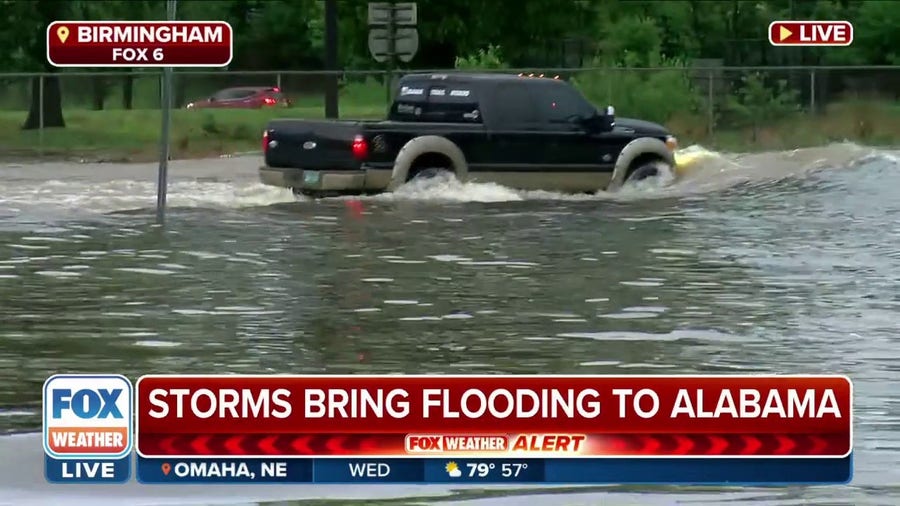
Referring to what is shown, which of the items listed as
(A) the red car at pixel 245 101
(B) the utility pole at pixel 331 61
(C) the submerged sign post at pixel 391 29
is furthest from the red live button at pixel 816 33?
(C) the submerged sign post at pixel 391 29

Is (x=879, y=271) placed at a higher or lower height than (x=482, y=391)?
lower

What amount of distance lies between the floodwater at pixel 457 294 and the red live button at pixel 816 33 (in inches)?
1024

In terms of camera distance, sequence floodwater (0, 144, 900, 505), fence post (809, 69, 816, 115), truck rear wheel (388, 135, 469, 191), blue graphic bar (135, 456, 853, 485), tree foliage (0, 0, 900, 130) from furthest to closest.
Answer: tree foliage (0, 0, 900, 130) → fence post (809, 69, 816, 115) → truck rear wheel (388, 135, 469, 191) → floodwater (0, 144, 900, 505) → blue graphic bar (135, 456, 853, 485)

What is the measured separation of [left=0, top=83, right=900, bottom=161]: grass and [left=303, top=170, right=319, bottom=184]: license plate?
47.4ft

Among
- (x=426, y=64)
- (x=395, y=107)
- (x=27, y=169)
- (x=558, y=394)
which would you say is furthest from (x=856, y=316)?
(x=426, y=64)

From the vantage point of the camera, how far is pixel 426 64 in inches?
2071

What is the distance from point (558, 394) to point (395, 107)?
2114cm

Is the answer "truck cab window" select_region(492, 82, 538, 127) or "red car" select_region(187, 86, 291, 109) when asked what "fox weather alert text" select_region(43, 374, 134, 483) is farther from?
"red car" select_region(187, 86, 291, 109)

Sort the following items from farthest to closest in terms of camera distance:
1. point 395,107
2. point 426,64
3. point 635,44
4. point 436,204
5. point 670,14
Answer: point 670,14
point 635,44
point 426,64
point 395,107
point 436,204

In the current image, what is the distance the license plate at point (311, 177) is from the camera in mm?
26672

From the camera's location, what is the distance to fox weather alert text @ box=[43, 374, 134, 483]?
311 inches

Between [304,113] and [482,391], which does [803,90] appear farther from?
[482,391]

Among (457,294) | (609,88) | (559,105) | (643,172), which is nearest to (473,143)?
(559,105)

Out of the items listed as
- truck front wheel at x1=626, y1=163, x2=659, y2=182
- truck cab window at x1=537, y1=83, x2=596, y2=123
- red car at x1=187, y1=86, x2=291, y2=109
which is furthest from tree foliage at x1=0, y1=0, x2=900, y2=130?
truck cab window at x1=537, y1=83, x2=596, y2=123
